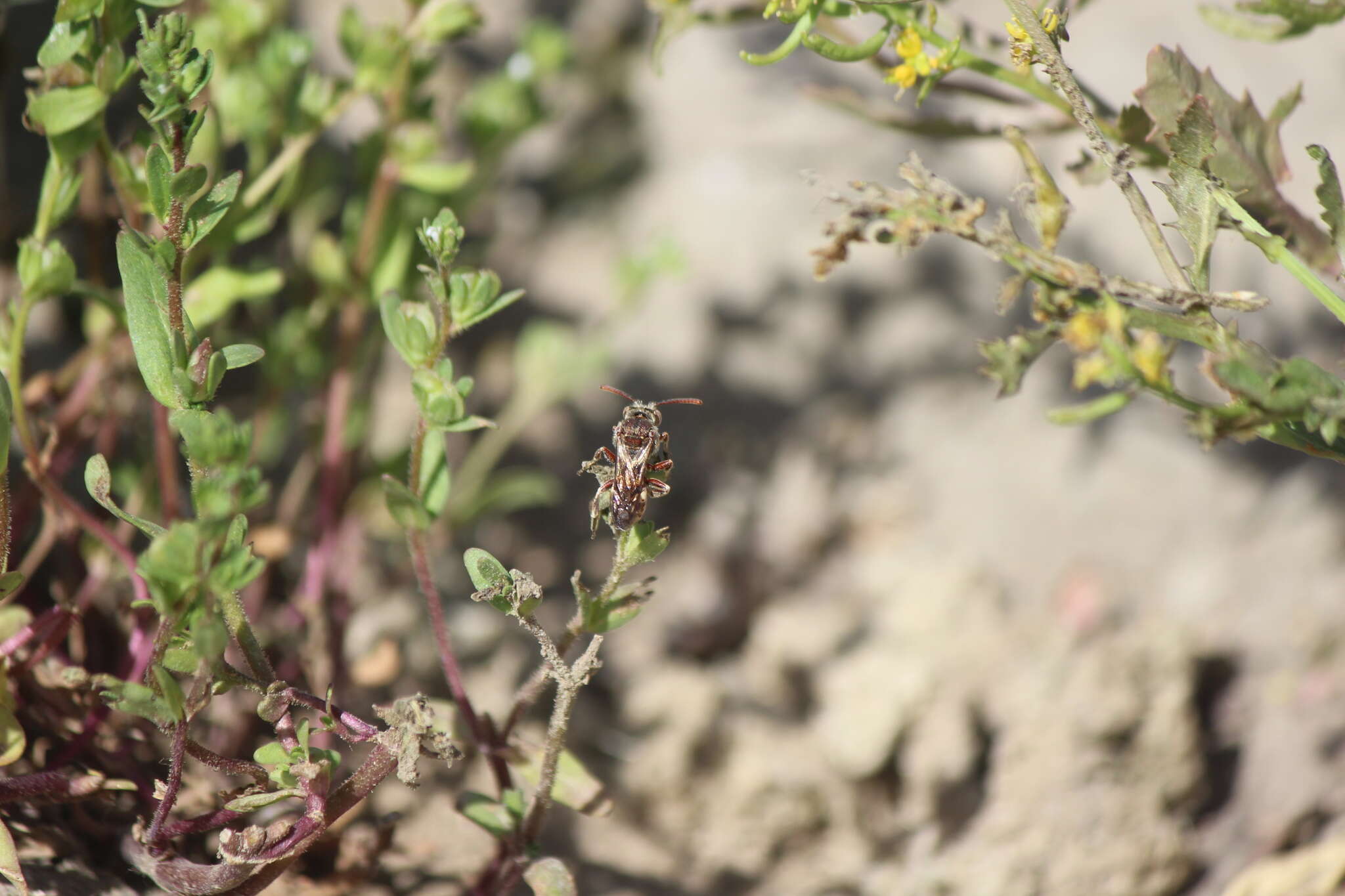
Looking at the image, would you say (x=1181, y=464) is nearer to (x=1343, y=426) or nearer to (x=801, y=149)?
(x=801, y=149)

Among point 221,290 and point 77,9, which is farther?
point 221,290

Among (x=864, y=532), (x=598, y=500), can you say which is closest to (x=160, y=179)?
(x=598, y=500)

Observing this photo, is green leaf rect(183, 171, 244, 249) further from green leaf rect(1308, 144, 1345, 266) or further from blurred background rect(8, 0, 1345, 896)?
green leaf rect(1308, 144, 1345, 266)

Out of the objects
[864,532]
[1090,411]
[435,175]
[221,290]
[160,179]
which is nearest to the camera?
[1090,411]

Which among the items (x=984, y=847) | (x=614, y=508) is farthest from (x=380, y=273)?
(x=984, y=847)

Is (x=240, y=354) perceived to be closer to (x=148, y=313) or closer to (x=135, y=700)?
(x=148, y=313)

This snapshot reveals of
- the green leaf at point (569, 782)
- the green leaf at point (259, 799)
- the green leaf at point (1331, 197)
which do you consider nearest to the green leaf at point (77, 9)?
the green leaf at point (259, 799)

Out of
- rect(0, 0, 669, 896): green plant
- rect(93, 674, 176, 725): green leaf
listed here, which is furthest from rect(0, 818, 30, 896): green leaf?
rect(93, 674, 176, 725): green leaf

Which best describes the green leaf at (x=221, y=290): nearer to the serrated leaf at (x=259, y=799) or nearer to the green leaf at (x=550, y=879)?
the serrated leaf at (x=259, y=799)
